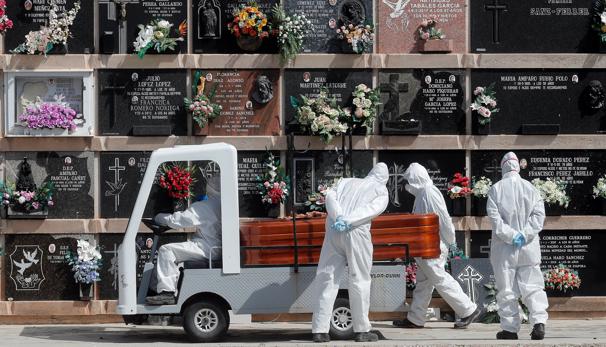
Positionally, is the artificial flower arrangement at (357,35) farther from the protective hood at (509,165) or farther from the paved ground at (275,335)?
the paved ground at (275,335)

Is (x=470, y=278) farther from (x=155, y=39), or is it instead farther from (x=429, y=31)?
(x=155, y=39)

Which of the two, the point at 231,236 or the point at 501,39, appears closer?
the point at 231,236

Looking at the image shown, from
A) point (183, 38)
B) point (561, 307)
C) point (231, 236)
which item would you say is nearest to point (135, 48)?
point (183, 38)

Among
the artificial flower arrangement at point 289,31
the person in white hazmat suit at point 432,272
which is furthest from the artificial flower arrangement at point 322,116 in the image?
the person in white hazmat suit at point 432,272

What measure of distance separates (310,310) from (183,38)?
14.8ft

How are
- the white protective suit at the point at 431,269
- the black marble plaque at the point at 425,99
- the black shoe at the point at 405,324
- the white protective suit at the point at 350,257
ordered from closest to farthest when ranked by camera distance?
the white protective suit at the point at 350,257
the white protective suit at the point at 431,269
the black shoe at the point at 405,324
the black marble plaque at the point at 425,99

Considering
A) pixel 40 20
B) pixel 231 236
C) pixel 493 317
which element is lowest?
pixel 493 317

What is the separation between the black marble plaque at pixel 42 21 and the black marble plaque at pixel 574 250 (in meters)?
5.73

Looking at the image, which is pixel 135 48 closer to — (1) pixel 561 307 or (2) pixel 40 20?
(2) pixel 40 20

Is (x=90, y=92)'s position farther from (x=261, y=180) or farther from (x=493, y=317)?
(x=493, y=317)

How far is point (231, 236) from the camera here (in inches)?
575

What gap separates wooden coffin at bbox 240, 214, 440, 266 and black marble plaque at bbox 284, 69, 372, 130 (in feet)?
8.98

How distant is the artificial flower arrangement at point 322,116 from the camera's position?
17000mm

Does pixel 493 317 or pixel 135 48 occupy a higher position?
pixel 135 48
